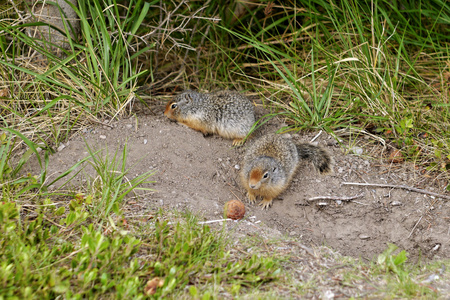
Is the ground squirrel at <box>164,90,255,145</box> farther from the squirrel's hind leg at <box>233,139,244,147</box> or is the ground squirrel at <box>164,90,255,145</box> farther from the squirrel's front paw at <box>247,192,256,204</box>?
the squirrel's front paw at <box>247,192,256,204</box>

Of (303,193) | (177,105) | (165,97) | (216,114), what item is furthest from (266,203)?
(165,97)

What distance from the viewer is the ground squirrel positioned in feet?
17.2

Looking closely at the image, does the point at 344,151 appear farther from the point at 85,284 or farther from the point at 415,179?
the point at 85,284

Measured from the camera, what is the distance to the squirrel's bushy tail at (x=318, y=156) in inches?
184

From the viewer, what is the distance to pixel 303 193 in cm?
463

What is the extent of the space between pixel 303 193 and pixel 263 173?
0.60 m

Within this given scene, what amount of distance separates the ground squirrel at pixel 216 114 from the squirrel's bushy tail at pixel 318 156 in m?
0.76

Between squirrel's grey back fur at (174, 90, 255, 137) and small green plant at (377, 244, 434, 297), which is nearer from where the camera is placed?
small green plant at (377, 244, 434, 297)

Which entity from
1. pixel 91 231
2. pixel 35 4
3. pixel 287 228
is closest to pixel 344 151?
pixel 287 228

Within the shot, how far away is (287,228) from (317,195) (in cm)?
53

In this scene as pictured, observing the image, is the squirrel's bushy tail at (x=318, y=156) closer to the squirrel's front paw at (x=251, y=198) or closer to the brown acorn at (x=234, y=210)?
the squirrel's front paw at (x=251, y=198)

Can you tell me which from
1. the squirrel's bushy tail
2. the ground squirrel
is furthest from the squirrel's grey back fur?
the squirrel's bushy tail

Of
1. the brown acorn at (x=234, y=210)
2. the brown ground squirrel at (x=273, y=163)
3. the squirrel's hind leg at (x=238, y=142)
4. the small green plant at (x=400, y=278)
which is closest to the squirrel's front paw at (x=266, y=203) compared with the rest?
the brown ground squirrel at (x=273, y=163)

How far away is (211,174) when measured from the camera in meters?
4.69
